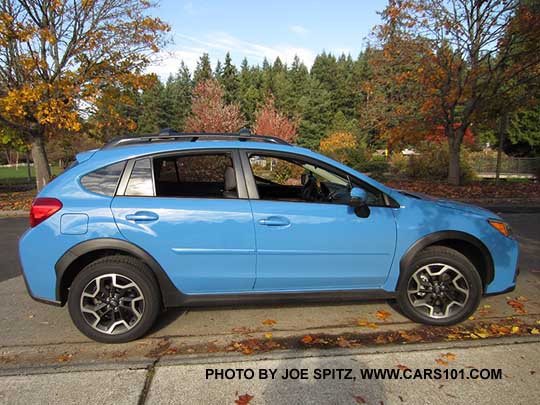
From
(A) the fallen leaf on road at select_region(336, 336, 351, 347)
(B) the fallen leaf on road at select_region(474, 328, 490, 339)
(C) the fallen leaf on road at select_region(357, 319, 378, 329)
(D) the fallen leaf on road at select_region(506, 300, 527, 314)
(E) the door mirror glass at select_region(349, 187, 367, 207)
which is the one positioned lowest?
(A) the fallen leaf on road at select_region(336, 336, 351, 347)

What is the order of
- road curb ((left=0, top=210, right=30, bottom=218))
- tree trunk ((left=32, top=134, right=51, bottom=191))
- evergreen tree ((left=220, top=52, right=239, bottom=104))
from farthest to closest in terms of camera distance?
evergreen tree ((left=220, top=52, right=239, bottom=104)) < tree trunk ((left=32, top=134, right=51, bottom=191)) < road curb ((left=0, top=210, right=30, bottom=218))

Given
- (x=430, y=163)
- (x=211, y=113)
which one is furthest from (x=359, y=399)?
(x=211, y=113)

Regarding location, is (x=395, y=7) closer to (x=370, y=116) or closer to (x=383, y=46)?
(x=383, y=46)

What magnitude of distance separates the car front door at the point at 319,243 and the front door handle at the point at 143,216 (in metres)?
0.81

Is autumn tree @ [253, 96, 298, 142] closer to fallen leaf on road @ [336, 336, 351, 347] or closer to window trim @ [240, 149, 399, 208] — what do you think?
window trim @ [240, 149, 399, 208]

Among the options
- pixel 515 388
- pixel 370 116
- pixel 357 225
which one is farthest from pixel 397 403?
pixel 370 116

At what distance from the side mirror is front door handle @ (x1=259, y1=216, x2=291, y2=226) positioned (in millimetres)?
590

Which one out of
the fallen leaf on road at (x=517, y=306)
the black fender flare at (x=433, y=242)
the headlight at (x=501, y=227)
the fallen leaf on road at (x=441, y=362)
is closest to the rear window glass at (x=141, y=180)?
the black fender flare at (x=433, y=242)

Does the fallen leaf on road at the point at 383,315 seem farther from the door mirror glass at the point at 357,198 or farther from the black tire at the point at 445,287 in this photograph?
the door mirror glass at the point at 357,198

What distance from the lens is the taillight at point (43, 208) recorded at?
2.82 meters

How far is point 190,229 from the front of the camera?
2879 millimetres

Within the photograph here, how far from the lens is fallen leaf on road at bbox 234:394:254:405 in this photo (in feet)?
7.30

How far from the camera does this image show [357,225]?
3029 millimetres

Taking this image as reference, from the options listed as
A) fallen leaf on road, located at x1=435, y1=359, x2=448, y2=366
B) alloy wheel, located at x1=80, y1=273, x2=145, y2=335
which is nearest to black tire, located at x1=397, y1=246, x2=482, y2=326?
Result: fallen leaf on road, located at x1=435, y1=359, x2=448, y2=366
